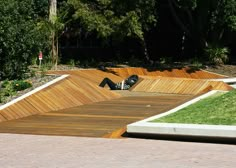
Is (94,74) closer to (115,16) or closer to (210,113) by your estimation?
(115,16)

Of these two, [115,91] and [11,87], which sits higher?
[11,87]

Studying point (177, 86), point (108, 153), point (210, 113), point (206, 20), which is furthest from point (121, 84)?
point (108, 153)

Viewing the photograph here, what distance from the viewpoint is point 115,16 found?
2611cm

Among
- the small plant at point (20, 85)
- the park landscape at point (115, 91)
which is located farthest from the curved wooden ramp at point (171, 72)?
the small plant at point (20, 85)

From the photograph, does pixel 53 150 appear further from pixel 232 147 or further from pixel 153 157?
pixel 232 147

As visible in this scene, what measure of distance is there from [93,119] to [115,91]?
6.67m

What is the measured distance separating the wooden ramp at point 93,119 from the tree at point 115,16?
30.8 ft

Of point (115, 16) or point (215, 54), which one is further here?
point (215, 54)

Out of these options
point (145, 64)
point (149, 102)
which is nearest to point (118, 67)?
point (145, 64)

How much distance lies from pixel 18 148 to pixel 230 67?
2104 cm

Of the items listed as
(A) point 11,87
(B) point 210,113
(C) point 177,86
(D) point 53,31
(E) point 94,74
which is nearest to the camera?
(B) point 210,113

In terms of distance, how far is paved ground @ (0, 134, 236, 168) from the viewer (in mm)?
7805

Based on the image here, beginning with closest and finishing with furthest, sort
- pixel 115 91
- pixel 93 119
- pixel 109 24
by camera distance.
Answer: pixel 93 119, pixel 115 91, pixel 109 24

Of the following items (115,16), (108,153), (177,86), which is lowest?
(177,86)
